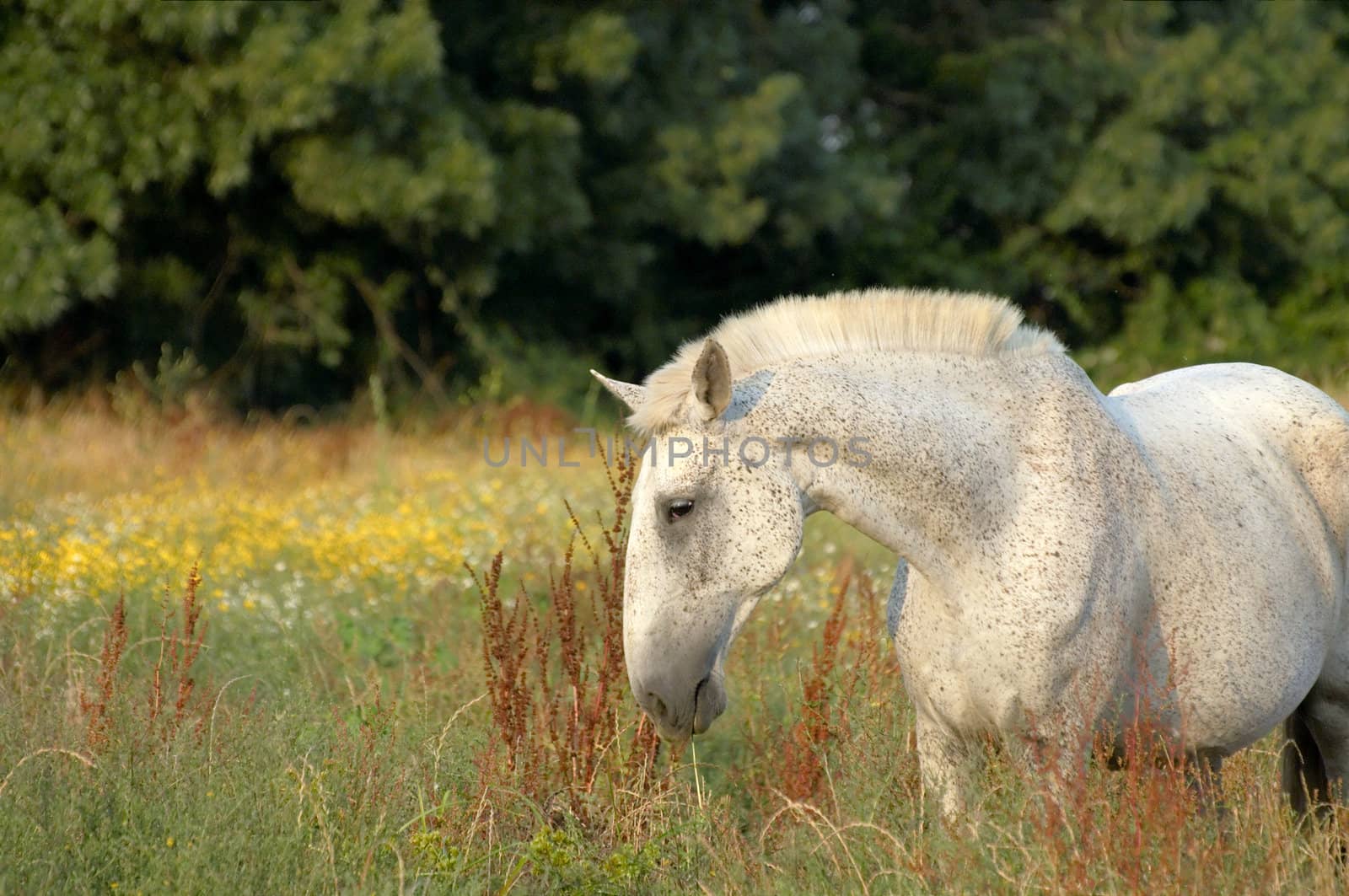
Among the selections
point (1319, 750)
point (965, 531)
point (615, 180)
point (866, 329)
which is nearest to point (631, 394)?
point (866, 329)

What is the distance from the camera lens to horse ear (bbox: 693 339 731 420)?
123 inches

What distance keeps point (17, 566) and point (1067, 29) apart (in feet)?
54.3

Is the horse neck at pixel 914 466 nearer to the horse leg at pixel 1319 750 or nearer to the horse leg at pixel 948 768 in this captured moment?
the horse leg at pixel 948 768

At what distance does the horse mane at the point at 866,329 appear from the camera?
3461 millimetres

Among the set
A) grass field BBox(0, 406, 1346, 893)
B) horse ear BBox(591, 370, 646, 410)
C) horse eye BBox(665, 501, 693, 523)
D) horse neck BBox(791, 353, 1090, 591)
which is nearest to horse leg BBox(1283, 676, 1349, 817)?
grass field BBox(0, 406, 1346, 893)

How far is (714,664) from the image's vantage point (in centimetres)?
329

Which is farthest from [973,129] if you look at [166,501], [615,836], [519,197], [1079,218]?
[615,836]

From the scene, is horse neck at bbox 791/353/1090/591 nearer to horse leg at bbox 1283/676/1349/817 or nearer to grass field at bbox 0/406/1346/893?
grass field at bbox 0/406/1346/893

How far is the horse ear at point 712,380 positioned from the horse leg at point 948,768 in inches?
42.8

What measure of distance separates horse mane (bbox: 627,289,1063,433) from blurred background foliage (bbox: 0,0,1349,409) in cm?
824

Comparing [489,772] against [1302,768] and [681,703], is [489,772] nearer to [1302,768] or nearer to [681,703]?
[681,703]

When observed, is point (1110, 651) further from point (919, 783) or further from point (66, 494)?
point (66, 494)

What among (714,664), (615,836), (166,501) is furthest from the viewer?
(166,501)

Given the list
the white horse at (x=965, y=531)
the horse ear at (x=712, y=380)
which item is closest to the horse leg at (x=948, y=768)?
the white horse at (x=965, y=531)
